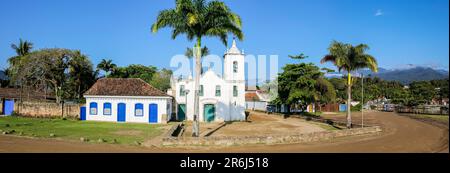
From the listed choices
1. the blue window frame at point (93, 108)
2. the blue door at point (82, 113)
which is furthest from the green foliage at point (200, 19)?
the blue door at point (82, 113)

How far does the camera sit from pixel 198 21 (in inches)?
728

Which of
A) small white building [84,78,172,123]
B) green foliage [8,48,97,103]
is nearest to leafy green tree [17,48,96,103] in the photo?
green foliage [8,48,97,103]

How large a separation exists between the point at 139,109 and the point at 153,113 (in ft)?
4.58

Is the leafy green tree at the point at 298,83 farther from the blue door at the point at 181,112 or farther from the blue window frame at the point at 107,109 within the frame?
the blue window frame at the point at 107,109

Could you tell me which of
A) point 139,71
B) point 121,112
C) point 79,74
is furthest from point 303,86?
point 139,71

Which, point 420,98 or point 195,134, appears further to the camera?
point 420,98

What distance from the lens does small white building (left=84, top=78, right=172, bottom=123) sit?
3120 cm

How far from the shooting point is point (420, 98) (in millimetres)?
69000

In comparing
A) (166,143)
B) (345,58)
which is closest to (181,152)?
(166,143)

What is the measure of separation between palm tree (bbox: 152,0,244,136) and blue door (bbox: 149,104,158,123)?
12.9m

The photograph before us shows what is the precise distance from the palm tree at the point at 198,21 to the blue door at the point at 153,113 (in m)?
12.9

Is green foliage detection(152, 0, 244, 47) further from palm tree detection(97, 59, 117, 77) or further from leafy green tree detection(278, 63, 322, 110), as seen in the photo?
palm tree detection(97, 59, 117, 77)
